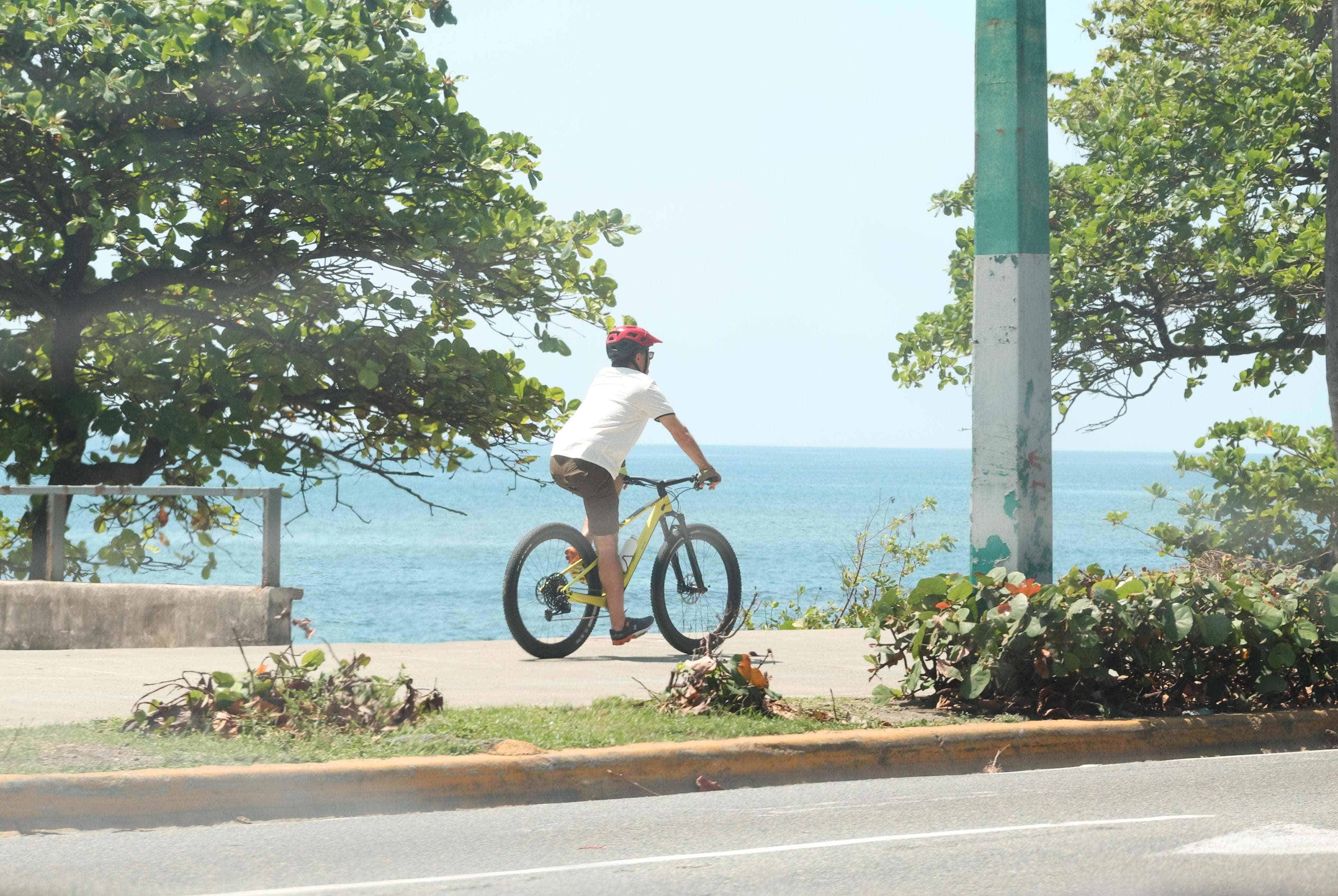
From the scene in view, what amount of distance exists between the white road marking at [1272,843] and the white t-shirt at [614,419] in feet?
15.5

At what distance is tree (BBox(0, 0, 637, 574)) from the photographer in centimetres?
1313

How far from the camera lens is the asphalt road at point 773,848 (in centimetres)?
486

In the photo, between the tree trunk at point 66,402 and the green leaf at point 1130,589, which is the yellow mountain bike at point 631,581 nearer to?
the green leaf at point 1130,589

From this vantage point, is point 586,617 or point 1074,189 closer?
point 586,617

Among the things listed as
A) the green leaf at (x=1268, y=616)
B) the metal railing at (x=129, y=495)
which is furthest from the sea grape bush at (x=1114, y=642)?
the metal railing at (x=129, y=495)

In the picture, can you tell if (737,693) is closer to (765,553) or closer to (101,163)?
(101,163)

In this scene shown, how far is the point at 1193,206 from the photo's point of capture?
1581cm

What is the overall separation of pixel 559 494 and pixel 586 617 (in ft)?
620

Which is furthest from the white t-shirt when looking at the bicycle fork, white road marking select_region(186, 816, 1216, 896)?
white road marking select_region(186, 816, 1216, 896)

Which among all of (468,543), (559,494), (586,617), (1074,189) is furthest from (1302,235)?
(559,494)

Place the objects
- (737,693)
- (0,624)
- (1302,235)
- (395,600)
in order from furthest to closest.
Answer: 1. (395,600)
2. (1302,235)
3. (0,624)
4. (737,693)

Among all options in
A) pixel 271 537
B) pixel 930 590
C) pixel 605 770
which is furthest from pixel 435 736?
pixel 271 537

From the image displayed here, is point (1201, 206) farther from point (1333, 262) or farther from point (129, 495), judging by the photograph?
point (129, 495)

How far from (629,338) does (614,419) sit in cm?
55
